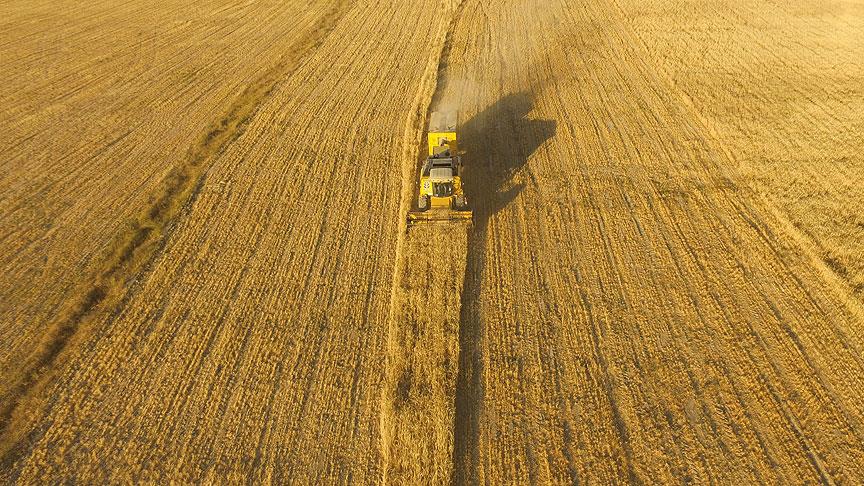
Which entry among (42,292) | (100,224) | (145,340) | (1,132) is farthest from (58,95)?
(145,340)

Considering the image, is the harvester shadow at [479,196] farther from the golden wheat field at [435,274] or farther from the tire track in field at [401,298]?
the tire track in field at [401,298]

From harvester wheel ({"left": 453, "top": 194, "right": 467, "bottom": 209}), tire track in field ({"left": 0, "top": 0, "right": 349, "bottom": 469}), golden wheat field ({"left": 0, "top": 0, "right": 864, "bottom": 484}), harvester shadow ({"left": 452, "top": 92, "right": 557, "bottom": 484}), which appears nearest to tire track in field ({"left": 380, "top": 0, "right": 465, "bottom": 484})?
golden wheat field ({"left": 0, "top": 0, "right": 864, "bottom": 484})

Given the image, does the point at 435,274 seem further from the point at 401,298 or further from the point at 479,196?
the point at 479,196

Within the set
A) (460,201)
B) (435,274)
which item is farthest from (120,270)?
(460,201)

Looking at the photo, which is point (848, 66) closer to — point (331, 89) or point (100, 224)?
point (331, 89)

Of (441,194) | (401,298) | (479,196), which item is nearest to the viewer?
(401,298)

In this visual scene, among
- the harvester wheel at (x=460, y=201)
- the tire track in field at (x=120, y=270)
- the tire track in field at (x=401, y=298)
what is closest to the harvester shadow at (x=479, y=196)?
the harvester wheel at (x=460, y=201)
